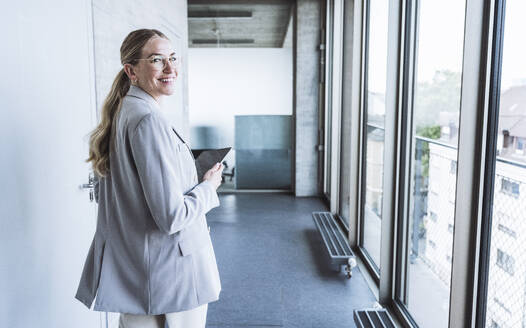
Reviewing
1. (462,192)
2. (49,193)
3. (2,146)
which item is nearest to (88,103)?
(49,193)

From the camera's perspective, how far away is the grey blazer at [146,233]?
1235mm

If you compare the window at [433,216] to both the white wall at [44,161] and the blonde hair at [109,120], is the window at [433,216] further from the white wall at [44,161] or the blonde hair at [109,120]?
the white wall at [44,161]

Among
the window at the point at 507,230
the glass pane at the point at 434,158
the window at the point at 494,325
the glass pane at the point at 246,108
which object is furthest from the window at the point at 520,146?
the glass pane at the point at 246,108

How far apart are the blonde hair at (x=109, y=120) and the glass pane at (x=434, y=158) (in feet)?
4.38

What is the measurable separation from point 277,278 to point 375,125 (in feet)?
4.51

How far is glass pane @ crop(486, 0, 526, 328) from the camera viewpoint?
4.69 feet

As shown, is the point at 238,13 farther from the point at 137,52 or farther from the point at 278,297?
the point at 137,52

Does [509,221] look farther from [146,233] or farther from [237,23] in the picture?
[237,23]

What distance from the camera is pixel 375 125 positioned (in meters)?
3.31

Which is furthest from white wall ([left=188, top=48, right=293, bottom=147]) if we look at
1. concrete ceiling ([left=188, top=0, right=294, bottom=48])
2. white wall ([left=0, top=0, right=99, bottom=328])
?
white wall ([left=0, top=0, right=99, bottom=328])

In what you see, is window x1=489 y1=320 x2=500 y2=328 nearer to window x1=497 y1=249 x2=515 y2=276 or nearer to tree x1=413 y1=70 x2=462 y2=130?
window x1=497 y1=249 x2=515 y2=276

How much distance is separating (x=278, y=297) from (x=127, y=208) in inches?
76.7

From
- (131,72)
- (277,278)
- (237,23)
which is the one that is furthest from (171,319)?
(237,23)

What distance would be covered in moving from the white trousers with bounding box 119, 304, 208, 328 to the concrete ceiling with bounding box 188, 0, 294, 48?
5.20m
